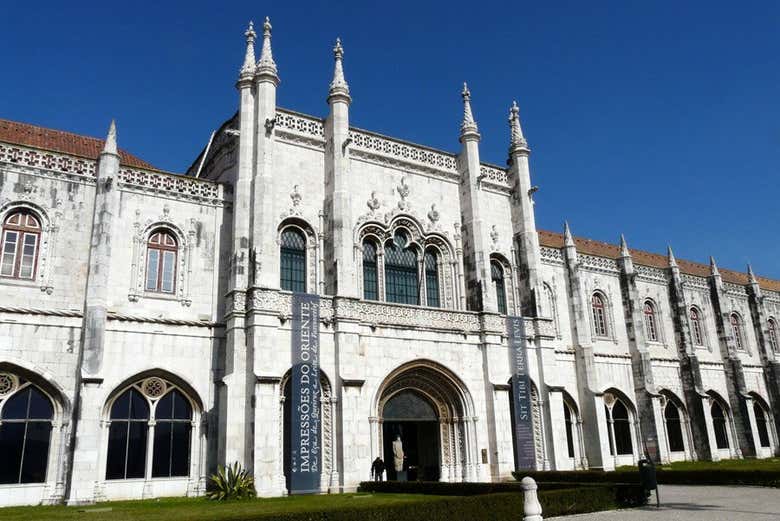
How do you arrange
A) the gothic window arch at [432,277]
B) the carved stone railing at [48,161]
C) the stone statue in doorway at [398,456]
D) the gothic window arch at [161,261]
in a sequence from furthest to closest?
the gothic window arch at [432,277]
the stone statue in doorway at [398,456]
the gothic window arch at [161,261]
the carved stone railing at [48,161]

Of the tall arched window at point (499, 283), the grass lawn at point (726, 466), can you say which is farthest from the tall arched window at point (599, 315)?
the tall arched window at point (499, 283)

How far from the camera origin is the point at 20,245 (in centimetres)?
1950

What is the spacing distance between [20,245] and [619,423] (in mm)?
28103

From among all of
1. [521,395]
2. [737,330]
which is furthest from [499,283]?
[737,330]

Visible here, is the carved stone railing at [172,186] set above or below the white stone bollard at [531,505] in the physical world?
above

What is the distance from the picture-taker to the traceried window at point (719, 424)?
123 feet

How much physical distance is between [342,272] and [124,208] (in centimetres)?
767

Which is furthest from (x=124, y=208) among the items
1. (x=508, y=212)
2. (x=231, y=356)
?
(x=508, y=212)

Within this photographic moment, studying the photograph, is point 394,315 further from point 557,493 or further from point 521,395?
point 557,493

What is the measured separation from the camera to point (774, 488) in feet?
69.6

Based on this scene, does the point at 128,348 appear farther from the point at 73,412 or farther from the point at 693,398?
the point at 693,398

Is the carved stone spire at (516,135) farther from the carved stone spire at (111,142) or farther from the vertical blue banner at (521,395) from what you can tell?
the carved stone spire at (111,142)

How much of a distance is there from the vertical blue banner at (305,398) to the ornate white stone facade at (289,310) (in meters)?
0.49

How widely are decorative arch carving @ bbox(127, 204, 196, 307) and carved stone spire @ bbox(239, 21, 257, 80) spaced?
583cm
